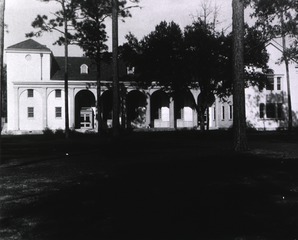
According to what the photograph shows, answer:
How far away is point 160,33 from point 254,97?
14.4 metres

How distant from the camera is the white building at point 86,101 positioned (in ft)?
149

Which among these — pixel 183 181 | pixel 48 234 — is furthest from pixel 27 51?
pixel 48 234

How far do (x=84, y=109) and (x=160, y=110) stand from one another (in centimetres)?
978

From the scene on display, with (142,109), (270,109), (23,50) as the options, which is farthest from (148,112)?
(23,50)

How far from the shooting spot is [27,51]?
47.6 metres

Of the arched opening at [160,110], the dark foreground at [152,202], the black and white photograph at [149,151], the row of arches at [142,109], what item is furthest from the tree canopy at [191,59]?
A: the dark foreground at [152,202]

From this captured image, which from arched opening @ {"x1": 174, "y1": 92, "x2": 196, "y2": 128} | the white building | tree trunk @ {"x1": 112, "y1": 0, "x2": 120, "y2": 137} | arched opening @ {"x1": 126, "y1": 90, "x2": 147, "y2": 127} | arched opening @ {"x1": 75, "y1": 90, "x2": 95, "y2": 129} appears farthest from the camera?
arched opening @ {"x1": 174, "y1": 92, "x2": 196, "y2": 128}

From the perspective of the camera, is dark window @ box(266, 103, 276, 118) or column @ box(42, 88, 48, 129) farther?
dark window @ box(266, 103, 276, 118)

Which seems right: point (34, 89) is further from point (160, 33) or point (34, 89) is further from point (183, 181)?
point (183, 181)

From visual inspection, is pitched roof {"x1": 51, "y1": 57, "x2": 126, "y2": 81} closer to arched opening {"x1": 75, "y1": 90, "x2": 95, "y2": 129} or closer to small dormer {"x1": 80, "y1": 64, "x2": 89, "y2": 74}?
small dormer {"x1": 80, "y1": 64, "x2": 89, "y2": 74}

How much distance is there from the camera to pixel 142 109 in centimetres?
4888

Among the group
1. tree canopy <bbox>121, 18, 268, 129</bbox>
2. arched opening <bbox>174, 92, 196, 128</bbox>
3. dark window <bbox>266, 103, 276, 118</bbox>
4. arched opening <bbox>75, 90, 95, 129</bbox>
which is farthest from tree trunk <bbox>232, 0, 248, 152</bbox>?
arched opening <bbox>75, 90, 95, 129</bbox>

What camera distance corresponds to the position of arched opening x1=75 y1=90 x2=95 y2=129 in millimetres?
48969

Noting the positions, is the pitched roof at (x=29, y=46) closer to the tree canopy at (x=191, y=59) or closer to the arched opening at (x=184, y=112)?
the tree canopy at (x=191, y=59)
